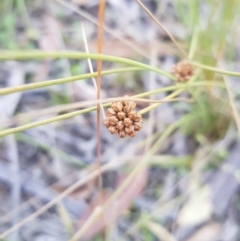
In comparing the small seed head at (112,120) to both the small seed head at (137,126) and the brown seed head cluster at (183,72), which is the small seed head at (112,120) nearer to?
the small seed head at (137,126)

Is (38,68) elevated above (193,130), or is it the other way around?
(38,68)

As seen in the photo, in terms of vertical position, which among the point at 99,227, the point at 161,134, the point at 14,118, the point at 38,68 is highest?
the point at 38,68

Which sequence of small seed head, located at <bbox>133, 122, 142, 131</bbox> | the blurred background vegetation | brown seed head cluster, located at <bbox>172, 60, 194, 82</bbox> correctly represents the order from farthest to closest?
the blurred background vegetation < brown seed head cluster, located at <bbox>172, 60, 194, 82</bbox> < small seed head, located at <bbox>133, 122, 142, 131</bbox>

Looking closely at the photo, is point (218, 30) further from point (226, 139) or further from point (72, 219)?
point (72, 219)

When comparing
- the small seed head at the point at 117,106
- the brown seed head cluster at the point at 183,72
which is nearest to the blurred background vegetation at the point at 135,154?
the brown seed head cluster at the point at 183,72

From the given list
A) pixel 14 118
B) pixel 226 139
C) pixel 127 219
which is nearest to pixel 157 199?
pixel 127 219

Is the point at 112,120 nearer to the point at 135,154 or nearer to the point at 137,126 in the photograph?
the point at 137,126

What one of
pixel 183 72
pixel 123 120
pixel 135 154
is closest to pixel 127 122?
pixel 123 120

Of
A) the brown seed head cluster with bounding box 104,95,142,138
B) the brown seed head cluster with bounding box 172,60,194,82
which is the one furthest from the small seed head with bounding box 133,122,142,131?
the brown seed head cluster with bounding box 172,60,194,82

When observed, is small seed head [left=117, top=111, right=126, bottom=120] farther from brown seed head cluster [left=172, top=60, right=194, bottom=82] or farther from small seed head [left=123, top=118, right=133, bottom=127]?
brown seed head cluster [left=172, top=60, right=194, bottom=82]
